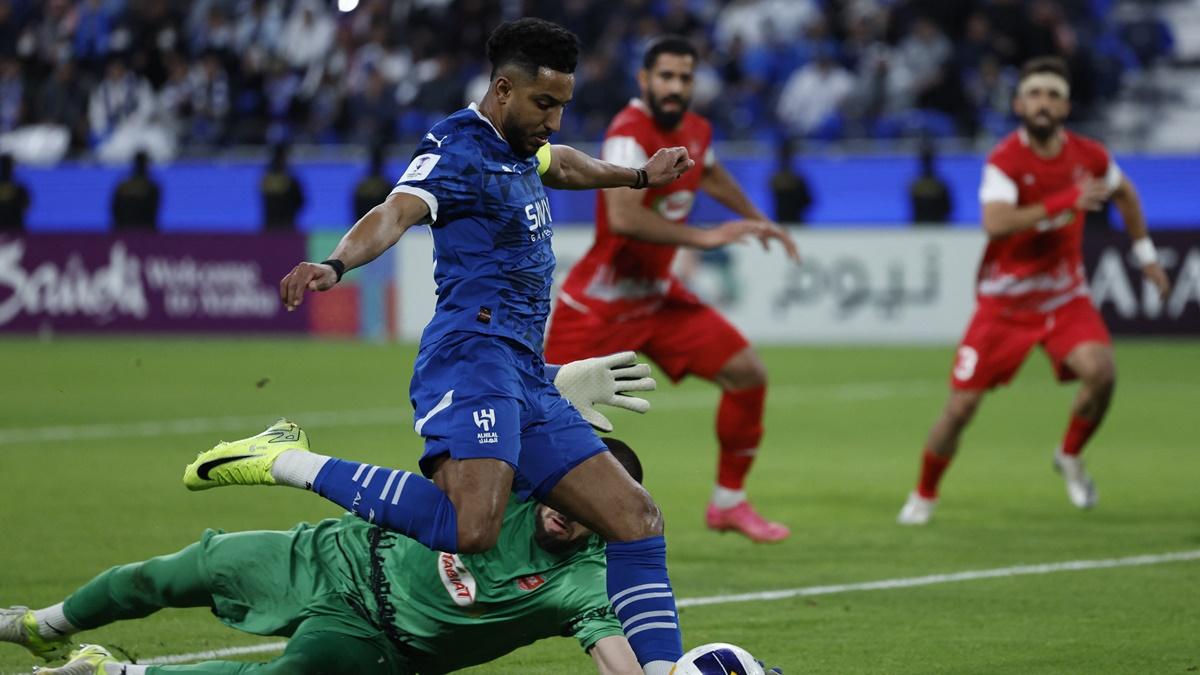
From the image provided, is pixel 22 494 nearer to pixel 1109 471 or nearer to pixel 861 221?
pixel 1109 471

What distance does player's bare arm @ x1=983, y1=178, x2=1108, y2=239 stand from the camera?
9297mm

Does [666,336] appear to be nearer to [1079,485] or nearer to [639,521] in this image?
[1079,485]

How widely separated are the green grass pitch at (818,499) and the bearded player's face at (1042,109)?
204cm

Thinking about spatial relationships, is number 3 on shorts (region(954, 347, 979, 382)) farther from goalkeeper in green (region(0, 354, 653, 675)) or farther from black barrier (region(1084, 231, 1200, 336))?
black barrier (region(1084, 231, 1200, 336))

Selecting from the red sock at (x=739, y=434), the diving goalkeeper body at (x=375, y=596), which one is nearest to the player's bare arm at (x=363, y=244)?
the diving goalkeeper body at (x=375, y=596)

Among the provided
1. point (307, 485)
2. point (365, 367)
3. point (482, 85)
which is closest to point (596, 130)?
point (482, 85)

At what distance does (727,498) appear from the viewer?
372 inches

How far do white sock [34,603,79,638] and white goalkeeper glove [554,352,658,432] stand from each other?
170 centimetres

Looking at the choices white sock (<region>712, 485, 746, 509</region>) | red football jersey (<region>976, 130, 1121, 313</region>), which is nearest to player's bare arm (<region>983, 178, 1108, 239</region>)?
red football jersey (<region>976, 130, 1121, 313</region>)

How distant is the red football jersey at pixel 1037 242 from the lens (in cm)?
990

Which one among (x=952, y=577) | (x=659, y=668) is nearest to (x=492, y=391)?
(x=659, y=668)

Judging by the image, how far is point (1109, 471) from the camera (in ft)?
38.2

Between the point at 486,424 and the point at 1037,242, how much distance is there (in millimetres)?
5303

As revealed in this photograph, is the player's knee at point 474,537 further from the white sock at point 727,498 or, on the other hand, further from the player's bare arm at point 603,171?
the white sock at point 727,498
